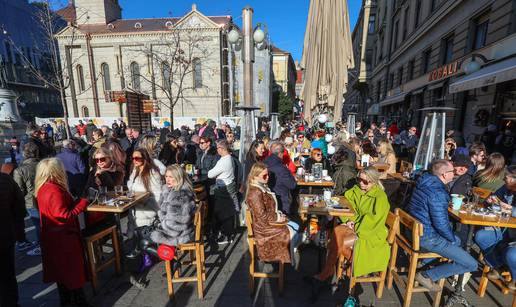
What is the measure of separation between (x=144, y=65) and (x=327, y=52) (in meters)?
30.3

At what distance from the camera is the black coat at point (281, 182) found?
4039mm

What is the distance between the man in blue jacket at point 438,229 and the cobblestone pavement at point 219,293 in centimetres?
48

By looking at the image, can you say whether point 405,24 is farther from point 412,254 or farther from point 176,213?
point 176,213

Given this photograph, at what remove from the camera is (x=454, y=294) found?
9.55 feet

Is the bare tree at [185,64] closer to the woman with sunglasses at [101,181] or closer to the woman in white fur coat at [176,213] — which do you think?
the woman with sunglasses at [101,181]

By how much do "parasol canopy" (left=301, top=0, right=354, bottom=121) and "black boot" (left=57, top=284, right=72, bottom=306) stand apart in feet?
21.1

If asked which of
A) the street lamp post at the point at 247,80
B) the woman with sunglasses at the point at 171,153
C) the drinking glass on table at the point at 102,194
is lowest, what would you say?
the drinking glass on table at the point at 102,194

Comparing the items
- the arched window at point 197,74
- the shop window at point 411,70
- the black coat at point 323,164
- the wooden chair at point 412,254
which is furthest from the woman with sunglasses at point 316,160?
the arched window at point 197,74

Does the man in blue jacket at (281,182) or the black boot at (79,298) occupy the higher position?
the man in blue jacket at (281,182)

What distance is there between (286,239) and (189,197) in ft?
4.51

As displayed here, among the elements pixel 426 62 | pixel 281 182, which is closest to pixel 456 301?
pixel 281 182

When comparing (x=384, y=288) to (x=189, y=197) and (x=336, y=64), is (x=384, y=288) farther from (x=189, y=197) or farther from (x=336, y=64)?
(x=336, y=64)

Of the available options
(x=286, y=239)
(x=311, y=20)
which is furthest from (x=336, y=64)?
(x=286, y=239)

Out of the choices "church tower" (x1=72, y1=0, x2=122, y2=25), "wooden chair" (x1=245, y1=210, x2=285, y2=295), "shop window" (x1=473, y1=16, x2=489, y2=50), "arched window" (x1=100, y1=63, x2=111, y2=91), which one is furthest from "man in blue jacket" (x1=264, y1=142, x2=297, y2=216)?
"church tower" (x1=72, y1=0, x2=122, y2=25)
